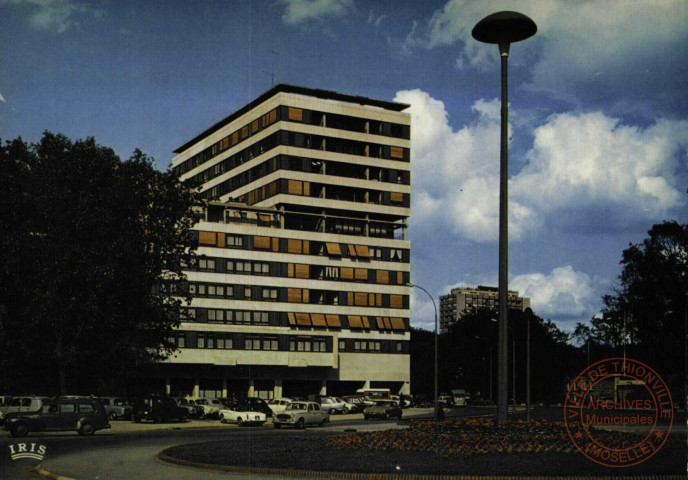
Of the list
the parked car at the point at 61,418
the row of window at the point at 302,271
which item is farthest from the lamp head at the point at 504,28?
the row of window at the point at 302,271

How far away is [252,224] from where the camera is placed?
95.9m

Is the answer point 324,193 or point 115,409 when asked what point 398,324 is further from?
point 115,409

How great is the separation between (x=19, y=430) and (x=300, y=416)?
1677 cm

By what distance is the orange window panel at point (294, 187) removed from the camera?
97.2 metres

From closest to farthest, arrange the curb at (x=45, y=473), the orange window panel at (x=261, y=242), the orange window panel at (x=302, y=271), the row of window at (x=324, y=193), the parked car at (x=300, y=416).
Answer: the curb at (x=45, y=473) < the parked car at (x=300, y=416) < the orange window panel at (x=261, y=242) < the orange window panel at (x=302, y=271) < the row of window at (x=324, y=193)

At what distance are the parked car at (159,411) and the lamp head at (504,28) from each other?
36.2m

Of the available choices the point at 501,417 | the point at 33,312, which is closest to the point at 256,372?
the point at 33,312

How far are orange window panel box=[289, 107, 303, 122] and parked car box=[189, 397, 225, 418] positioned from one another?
4389cm

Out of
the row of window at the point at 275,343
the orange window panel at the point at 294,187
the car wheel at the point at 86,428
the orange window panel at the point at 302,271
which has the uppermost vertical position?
the orange window panel at the point at 294,187

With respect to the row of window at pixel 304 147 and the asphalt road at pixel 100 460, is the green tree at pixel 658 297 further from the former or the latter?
the asphalt road at pixel 100 460

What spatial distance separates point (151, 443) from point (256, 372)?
6033cm

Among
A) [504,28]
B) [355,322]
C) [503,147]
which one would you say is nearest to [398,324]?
[355,322]

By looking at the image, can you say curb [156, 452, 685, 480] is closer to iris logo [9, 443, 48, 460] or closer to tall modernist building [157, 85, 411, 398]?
iris logo [9, 443, 48, 460]

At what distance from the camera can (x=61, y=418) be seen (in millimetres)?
37594
